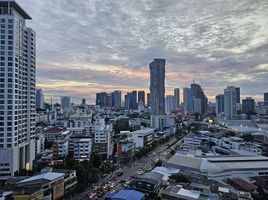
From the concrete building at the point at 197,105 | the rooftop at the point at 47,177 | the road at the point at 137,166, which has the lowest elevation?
the road at the point at 137,166

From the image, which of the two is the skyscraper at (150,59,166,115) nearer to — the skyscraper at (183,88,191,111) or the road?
the skyscraper at (183,88,191,111)

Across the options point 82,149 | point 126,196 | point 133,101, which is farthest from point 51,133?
point 133,101

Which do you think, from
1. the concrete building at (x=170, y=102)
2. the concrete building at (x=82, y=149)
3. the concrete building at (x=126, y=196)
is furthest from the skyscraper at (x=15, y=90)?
the concrete building at (x=170, y=102)

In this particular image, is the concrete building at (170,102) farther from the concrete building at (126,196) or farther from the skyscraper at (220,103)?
the concrete building at (126,196)

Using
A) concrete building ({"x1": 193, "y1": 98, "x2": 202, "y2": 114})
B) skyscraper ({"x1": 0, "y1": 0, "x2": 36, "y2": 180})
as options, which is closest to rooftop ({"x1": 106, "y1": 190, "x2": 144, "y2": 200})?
skyscraper ({"x1": 0, "y1": 0, "x2": 36, "y2": 180})

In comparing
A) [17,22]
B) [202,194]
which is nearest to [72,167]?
[202,194]

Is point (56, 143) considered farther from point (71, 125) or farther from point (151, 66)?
point (151, 66)

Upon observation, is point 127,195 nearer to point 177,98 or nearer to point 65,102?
point 65,102
